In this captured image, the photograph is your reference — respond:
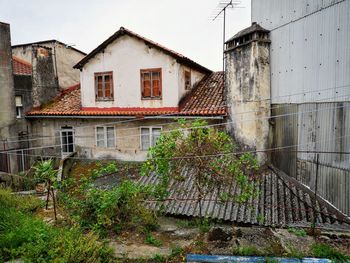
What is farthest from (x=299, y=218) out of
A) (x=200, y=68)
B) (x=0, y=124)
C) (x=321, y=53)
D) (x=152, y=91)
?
(x=0, y=124)

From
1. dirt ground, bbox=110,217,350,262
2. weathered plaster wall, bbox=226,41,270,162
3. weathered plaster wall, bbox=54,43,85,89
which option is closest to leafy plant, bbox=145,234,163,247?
dirt ground, bbox=110,217,350,262

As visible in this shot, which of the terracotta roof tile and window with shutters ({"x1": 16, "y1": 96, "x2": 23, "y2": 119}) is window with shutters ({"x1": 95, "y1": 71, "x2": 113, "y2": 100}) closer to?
the terracotta roof tile

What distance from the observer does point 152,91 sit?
15914 millimetres

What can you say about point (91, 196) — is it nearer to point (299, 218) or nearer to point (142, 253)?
point (142, 253)

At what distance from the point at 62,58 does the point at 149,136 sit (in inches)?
385

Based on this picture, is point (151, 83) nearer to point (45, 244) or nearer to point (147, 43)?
point (147, 43)

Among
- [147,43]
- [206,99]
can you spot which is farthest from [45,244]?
[147,43]

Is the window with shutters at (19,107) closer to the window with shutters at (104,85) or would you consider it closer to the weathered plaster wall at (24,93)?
the weathered plaster wall at (24,93)

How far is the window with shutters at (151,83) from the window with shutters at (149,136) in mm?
1771

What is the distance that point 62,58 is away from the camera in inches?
810

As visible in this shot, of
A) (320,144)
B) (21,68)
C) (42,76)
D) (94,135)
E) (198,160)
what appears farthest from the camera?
(21,68)

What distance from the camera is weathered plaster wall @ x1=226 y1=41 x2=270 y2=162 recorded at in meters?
11.8

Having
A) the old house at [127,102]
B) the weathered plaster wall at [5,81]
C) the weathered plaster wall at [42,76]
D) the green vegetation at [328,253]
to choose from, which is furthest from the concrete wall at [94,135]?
the green vegetation at [328,253]

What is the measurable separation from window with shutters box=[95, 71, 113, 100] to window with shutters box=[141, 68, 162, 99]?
7.07 ft
